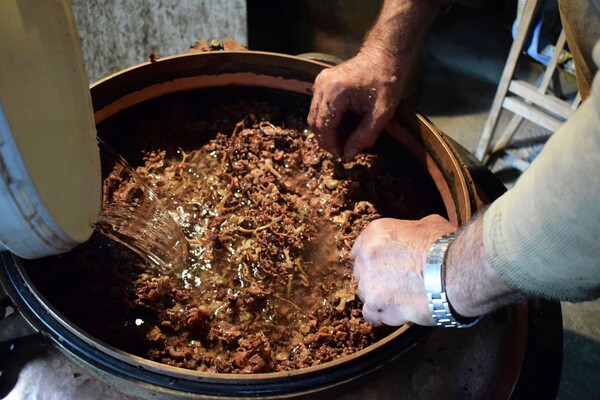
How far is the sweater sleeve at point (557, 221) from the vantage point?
2.83ft

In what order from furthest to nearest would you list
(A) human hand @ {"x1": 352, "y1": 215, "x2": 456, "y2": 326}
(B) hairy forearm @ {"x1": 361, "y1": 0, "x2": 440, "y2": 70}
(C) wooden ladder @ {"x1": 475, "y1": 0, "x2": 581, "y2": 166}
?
(C) wooden ladder @ {"x1": 475, "y1": 0, "x2": 581, "y2": 166}, (B) hairy forearm @ {"x1": 361, "y1": 0, "x2": 440, "y2": 70}, (A) human hand @ {"x1": 352, "y1": 215, "x2": 456, "y2": 326}

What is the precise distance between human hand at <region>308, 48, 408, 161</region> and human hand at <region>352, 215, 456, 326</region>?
43 centimetres

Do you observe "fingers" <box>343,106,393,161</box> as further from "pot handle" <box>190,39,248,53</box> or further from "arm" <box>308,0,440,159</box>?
"pot handle" <box>190,39,248,53</box>

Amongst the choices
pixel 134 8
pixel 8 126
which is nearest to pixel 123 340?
pixel 8 126

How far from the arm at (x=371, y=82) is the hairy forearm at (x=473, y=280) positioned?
2.14ft

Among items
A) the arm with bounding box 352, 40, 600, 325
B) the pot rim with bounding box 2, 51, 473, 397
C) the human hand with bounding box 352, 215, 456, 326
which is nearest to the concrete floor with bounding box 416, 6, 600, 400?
the pot rim with bounding box 2, 51, 473, 397

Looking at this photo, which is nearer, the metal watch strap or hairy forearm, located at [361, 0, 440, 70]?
the metal watch strap

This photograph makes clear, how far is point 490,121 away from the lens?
332 cm

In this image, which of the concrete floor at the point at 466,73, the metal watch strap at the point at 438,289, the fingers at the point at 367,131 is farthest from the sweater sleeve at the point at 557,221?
the concrete floor at the point at 466,73

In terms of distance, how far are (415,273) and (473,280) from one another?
0.52 feet

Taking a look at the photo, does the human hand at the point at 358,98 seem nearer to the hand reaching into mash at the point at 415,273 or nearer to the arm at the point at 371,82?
the arm at the point at 371,82

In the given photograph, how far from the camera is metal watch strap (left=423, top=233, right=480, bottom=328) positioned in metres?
1.14

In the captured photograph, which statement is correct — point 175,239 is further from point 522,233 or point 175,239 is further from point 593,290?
point 593,290

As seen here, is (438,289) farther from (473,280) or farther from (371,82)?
A: (371,82)
